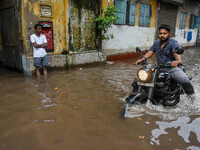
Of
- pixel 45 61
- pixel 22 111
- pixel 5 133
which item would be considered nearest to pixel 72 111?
pixel 22 111

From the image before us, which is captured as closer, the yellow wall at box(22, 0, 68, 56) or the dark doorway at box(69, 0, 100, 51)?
the yellow wall at box(22, 0, 68, 56)

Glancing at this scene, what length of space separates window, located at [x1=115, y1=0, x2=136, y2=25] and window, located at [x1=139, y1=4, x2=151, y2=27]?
771mm

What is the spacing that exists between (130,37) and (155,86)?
23.9 ft

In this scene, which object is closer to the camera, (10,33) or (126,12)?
(10,33)

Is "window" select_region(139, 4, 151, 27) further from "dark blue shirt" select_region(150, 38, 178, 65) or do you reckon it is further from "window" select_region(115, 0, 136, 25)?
"dark blue shirt" select_region(150, 38, 178, 65)

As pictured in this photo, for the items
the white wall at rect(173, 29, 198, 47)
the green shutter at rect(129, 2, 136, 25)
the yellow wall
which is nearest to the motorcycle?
the yellow wall

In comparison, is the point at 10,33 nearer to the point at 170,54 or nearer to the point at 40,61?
the point at 40,61

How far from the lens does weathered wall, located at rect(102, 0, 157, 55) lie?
29.6 ft

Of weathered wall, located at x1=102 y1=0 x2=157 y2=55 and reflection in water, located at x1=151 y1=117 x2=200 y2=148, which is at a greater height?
weathered wall, located at x1=102 y1=0 x2=157 y2=55

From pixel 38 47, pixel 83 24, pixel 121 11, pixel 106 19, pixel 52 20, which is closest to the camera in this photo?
pixel 38 47

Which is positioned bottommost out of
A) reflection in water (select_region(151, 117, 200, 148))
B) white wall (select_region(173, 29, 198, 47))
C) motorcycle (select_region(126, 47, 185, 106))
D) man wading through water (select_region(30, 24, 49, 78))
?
reflection in water (select_region(151, 117, 200, 148))

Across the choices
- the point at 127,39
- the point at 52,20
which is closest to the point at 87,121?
the point at 52,20

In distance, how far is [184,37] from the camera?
15.6 m

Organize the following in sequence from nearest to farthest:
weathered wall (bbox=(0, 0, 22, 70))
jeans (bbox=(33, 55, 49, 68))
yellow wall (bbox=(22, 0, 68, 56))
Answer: jeans (bbox=(33, 55, 49, 68)) < yellow wall (bbox=(22, 0, 68, 56)) < weathered wall (bbox=(0, 0, 22, 70))
